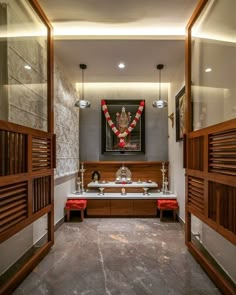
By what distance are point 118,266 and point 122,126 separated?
3.15 meters

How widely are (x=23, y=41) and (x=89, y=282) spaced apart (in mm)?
2498

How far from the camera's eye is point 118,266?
2326 millimetres

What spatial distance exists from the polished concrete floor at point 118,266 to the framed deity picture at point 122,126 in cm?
196

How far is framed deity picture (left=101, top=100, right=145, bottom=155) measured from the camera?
16.3 feet

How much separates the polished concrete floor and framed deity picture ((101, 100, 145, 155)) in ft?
6.41

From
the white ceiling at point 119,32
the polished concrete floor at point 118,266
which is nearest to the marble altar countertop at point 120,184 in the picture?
the polished concrete floor at point 118,266

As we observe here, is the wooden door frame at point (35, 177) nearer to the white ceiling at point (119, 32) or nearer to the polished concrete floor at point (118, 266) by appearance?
the polished concrete floor at point (118, 266)

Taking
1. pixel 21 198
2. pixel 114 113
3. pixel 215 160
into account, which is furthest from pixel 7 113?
pixel 114 113

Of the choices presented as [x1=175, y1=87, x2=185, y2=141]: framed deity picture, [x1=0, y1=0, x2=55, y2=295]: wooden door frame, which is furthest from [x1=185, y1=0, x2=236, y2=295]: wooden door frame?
[x1=0, y1=0, x2=55, y2=295]: wooden door frame

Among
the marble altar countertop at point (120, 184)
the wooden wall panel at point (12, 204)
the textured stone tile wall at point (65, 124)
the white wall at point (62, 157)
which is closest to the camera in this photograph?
the wooden wall panel at point (12, 204)

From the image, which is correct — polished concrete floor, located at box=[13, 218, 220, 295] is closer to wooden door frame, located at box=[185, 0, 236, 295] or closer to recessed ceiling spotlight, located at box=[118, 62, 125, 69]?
wooden door frame, located at box=[185, 0, 236, 295]

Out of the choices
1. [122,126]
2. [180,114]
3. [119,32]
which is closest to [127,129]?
[122,126]

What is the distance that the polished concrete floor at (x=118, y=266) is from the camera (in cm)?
193

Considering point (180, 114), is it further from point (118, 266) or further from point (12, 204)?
point (12, 204)
